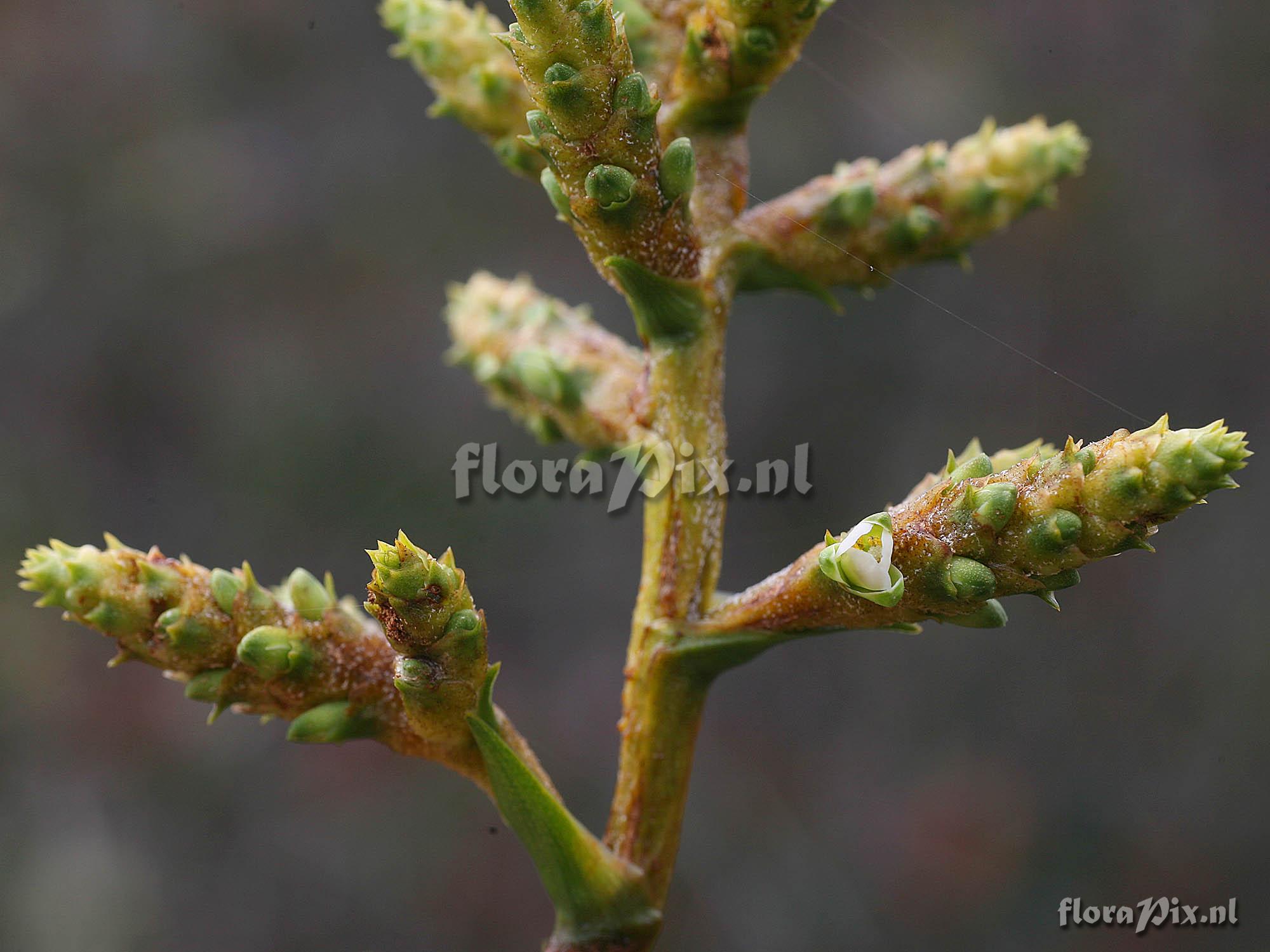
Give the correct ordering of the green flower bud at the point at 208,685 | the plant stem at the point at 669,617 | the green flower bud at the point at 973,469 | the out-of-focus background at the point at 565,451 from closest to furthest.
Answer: the green flower bud at the point at 973,469, the green flower bud at the point at 208,685, the plant stem at the point at 669,617, the out-of-focus background at the point at 565,451

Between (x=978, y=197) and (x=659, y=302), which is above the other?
(x=978, y=197)

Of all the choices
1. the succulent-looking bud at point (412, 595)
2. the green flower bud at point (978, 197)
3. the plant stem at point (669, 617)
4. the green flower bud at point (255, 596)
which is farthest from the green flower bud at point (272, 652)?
the green flower bud at point (978, 197)

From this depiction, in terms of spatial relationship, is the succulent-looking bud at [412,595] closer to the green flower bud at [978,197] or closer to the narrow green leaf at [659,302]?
the narrow green leaf at [659,302]

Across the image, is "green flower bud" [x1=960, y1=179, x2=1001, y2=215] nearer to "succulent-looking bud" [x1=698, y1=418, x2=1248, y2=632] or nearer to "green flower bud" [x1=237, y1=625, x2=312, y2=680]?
"succulent-looking bud" [x1=698, y1=418, x2=1248, y2=632]

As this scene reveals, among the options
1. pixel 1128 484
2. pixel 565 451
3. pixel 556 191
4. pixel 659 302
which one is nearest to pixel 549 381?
pixel 659 302

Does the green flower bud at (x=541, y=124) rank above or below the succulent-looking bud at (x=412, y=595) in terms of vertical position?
above

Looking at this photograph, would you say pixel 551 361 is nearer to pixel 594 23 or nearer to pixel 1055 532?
pixel 594 23

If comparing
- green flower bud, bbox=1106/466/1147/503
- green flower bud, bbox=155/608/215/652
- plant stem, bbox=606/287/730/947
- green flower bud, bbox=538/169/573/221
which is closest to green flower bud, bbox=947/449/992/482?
green flower bud, bbox=1106/466/1147/503
